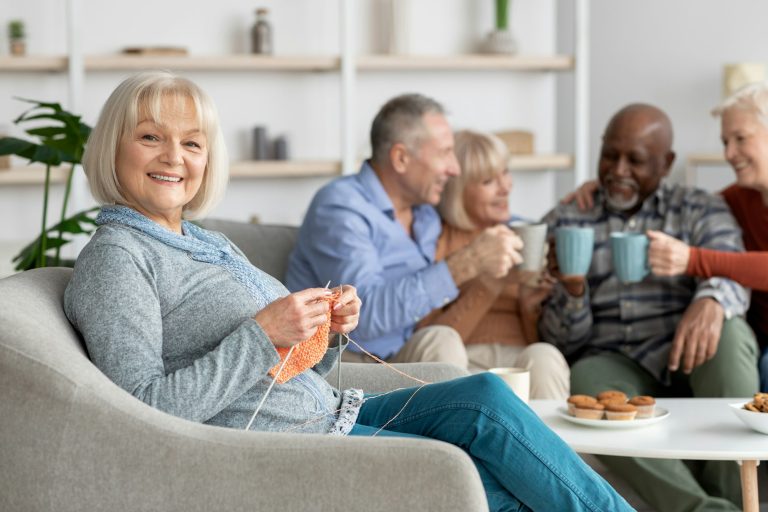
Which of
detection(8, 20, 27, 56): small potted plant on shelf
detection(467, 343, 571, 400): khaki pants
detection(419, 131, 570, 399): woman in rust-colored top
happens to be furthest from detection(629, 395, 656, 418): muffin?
detection(8, 20, 27, 56): small potted plant on shelf

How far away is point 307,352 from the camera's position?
1790 millimetres

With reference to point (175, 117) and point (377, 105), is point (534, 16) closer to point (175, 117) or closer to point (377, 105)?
point (377, 105)

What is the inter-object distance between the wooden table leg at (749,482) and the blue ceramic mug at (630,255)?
2.88 ft

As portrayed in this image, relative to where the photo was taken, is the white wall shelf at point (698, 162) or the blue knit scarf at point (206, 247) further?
the white wall shelf at point (698, 162)

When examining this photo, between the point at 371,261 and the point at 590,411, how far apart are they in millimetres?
983

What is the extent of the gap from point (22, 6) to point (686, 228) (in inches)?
110

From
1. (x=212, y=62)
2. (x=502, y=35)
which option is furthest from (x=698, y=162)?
(x=212, y=62)

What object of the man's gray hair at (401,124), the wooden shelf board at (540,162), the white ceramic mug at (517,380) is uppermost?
the man's gray hair at (401,124)

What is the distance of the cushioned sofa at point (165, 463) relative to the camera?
144 centimetres

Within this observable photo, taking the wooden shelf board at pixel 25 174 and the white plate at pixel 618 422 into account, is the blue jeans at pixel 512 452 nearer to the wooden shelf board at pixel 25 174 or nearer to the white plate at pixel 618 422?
the white plate at pixel 618 422

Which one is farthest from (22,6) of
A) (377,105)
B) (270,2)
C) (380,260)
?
(380,260)

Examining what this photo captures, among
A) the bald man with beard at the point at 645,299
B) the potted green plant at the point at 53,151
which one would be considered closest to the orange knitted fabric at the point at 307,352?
the potted green plant at the point at 53,151

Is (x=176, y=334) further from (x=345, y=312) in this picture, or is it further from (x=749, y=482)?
(x=749, y=482)

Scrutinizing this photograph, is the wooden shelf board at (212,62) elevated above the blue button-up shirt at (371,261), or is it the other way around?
the wooden shelf board at (212,62)
